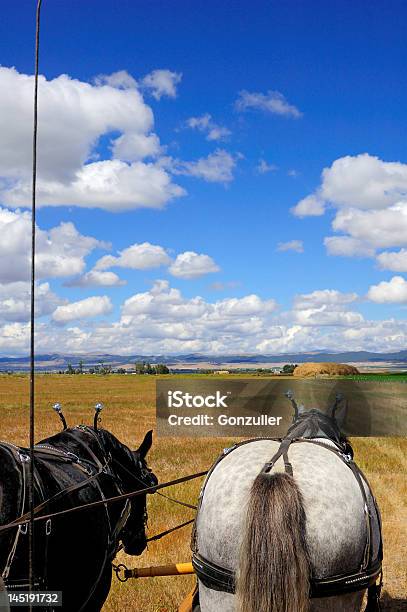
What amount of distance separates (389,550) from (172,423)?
10822 mm

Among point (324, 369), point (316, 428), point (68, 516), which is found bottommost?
point (324, 369)

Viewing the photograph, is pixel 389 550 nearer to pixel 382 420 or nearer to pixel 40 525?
pixel 40 525

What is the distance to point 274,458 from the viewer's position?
12.5 ft

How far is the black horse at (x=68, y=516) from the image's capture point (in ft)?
13.2

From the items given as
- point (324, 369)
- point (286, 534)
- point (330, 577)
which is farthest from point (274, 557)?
point (324, 369)

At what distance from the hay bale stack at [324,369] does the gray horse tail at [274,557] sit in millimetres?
48717

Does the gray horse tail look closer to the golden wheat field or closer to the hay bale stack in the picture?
the golden wheat field

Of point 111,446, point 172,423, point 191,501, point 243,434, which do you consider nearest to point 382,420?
point 243,434

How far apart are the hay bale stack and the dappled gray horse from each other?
4830cm

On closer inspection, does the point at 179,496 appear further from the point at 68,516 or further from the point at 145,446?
the point at 68,516

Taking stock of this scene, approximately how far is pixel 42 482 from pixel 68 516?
324 millimetres

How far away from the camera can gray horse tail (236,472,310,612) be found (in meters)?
3.34

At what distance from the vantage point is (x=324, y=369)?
53.7m

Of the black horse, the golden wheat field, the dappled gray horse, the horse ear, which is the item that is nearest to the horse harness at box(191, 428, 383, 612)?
the dappled gray horse
